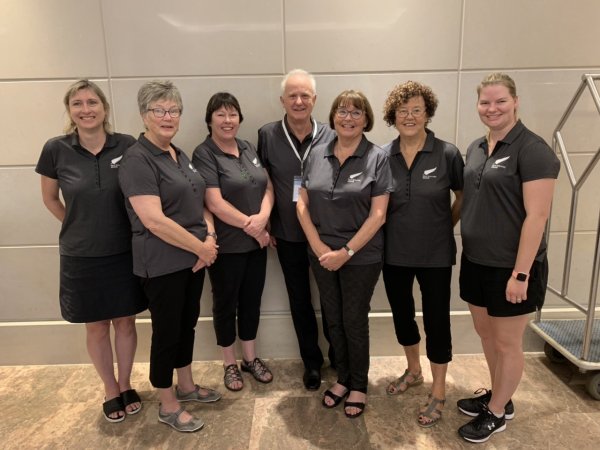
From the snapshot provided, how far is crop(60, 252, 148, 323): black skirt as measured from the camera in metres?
2.21

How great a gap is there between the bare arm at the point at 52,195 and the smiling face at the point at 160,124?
2.00ft

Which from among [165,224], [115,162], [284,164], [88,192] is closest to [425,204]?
[284,164]

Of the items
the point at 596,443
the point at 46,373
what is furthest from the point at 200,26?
the point at 596,443

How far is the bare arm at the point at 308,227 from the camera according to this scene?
→ 87.1 inches

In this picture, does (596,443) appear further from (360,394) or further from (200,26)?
(200,26)

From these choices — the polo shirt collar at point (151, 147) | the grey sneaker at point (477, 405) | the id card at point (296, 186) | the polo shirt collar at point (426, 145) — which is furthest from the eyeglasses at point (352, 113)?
the grey sneaker at point (477, 405)

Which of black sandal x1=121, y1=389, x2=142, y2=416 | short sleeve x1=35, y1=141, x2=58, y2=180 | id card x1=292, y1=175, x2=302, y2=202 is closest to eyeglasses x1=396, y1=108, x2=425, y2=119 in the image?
id card x1=292, y1=175, x2=302, y2=202

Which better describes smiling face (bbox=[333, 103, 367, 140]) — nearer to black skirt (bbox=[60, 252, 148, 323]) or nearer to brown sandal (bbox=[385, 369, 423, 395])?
black skirt (bbox=[60, 252, 148, 323])

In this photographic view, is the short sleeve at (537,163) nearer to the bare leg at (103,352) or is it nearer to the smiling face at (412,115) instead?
the smiling face at (412,115)

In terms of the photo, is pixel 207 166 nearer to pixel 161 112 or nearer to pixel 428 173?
pixel 161 112

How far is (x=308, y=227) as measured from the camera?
2256 mm

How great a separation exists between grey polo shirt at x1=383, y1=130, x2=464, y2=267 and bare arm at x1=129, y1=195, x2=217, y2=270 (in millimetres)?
995

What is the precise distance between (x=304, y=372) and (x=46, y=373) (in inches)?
69.2

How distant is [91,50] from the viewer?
8.74 ft
